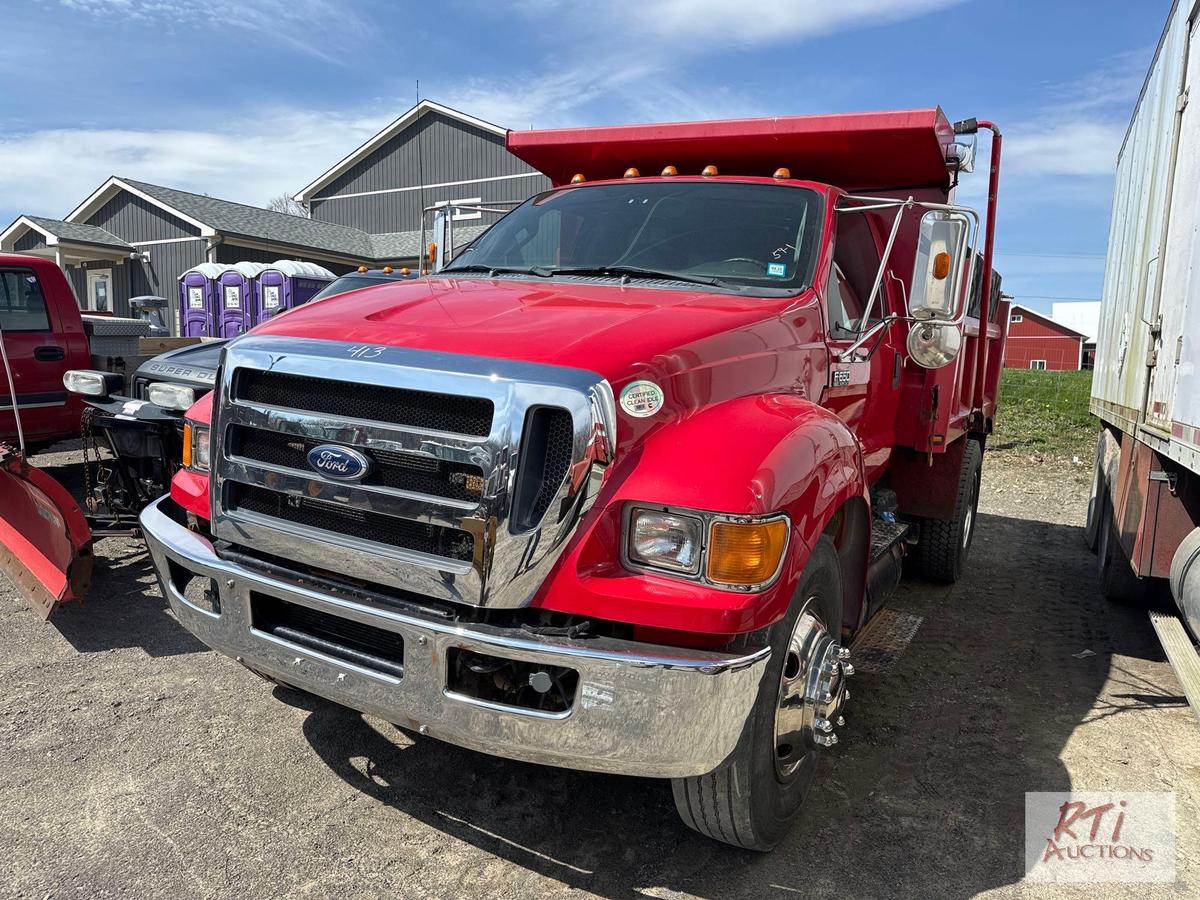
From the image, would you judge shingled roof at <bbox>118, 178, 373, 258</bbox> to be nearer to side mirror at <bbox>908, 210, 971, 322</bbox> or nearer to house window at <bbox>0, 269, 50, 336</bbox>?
house window at <bbox>0, 269, 50, 336</bbox>

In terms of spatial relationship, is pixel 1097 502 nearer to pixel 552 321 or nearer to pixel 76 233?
pixel 552 321

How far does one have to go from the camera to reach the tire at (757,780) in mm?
2496

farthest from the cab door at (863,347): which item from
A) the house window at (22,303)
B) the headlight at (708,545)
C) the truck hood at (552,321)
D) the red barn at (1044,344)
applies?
the red barn at (1044,344)

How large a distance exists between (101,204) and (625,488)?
96.8 ft

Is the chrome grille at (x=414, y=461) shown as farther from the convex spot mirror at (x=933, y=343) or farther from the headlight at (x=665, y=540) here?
the convex spot mirror at (x=933, y=343)

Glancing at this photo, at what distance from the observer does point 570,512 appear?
89.7 inches

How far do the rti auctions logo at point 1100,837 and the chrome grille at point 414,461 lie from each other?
204 centimetres

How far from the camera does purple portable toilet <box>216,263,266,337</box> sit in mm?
19625

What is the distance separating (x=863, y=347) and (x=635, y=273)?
3.70 ft

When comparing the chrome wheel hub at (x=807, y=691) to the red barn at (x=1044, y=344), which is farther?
the red barn at (x=1044, y=344)

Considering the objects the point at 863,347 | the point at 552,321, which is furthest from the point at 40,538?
the point at 863,347

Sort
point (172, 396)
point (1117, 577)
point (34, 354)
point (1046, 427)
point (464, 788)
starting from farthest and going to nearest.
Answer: point (1046, 427)
point (34, 354)
point (1117, 577)
point (172, 396)
point (464, 788)

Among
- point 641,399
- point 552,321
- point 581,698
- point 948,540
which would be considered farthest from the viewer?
point 948,540

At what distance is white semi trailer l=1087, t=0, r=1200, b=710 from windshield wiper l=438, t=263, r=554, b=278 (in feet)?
8.99
